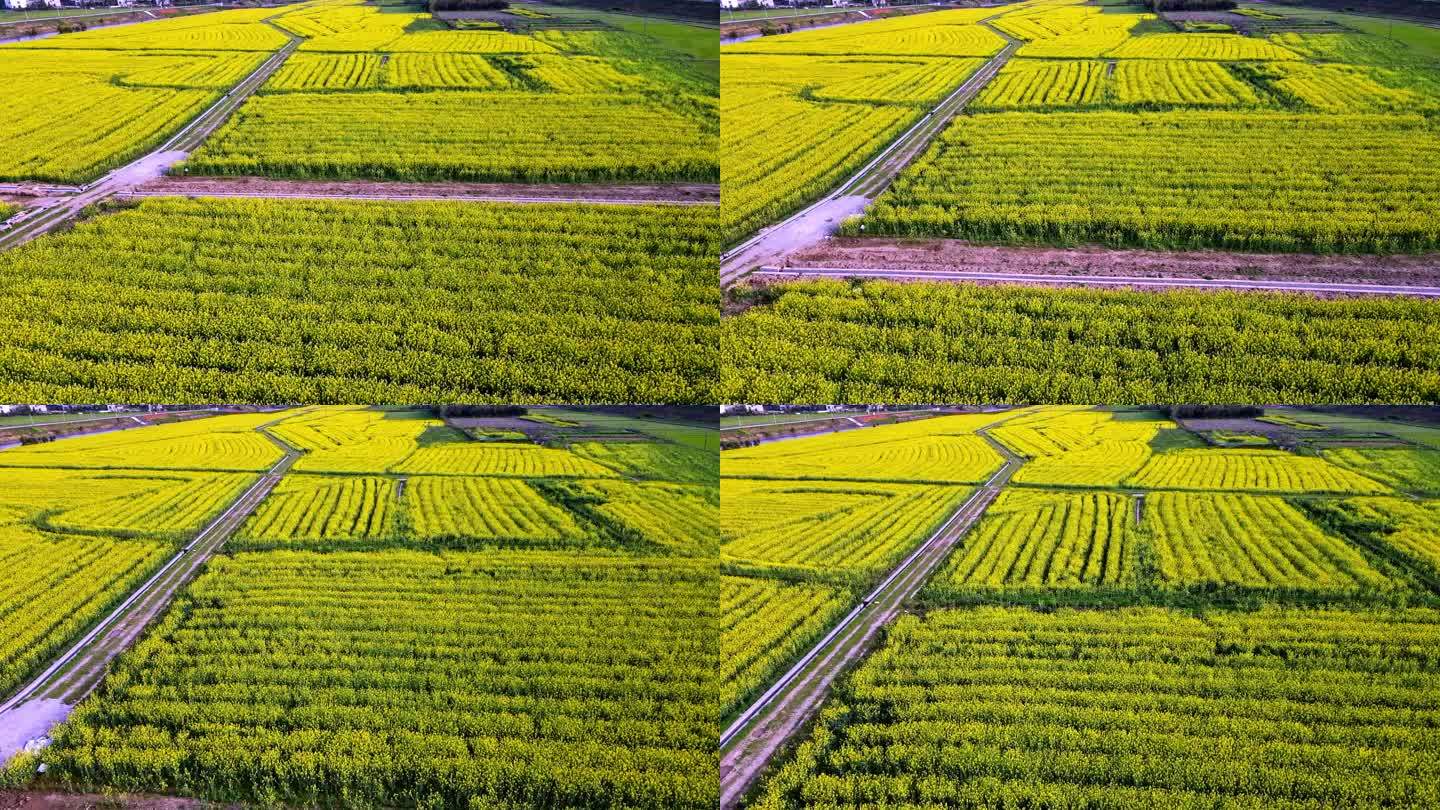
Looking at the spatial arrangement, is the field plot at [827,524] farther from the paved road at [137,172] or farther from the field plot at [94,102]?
the field plot at [94,102]

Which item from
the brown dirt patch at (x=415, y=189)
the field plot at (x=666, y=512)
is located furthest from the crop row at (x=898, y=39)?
the field plot at (x=666, y=512)

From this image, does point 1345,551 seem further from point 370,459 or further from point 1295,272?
point 370,459

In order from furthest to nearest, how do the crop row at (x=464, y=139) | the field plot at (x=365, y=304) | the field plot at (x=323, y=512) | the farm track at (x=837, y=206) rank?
the crop row at (x=464, y=139) < the field plot at (x=323, y=512) < the farm track at (x=837, y=206) < the field plot at (x=365, y=304)

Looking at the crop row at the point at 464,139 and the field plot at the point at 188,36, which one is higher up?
the field plot at the point at 188,36

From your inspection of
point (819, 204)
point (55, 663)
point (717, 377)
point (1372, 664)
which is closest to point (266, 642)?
point (55, 663)

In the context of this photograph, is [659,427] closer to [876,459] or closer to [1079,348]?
[876,459]

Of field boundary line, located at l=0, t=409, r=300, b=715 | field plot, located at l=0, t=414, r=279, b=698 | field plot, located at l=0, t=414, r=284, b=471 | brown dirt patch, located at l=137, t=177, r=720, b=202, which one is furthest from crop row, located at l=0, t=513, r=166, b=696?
brown dirt patch, located at l=137, t=177, r=720, b=202
